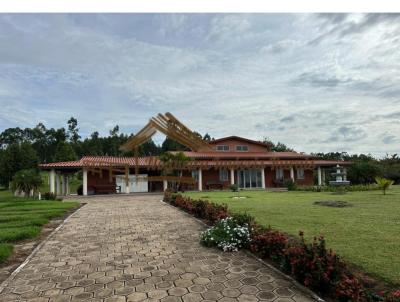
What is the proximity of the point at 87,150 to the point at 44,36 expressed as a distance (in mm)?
48655

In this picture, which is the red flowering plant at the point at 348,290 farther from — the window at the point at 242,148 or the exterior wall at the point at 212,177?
the window at the point at 242,148

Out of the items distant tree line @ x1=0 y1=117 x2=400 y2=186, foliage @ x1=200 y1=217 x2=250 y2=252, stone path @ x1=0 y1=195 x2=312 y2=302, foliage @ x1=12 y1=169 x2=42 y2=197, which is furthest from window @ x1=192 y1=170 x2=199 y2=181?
foliage @ x1=200 y1=217 x2=250 y2=252

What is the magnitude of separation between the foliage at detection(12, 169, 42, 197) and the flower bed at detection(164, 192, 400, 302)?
1878cm

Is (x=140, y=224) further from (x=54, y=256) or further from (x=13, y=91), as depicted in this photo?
(x=13, y=91)

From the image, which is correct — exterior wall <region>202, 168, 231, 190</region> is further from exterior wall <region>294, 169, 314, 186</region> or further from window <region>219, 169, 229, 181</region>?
exterior wall <region>294, 169, 314, 186</region>

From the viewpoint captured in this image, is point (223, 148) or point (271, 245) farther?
point (223, 148)

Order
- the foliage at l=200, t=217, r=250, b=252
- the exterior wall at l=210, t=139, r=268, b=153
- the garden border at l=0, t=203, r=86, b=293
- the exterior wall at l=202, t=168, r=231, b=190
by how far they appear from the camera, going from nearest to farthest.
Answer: the garden border at l=0, t=203, r=86, b=293, the foliage at l=200, t=217, r=250, b=252, the exterior wall at l=202, t=168, r=231, b=190, the exterior wall at l=210, t=139, r=268, b=153

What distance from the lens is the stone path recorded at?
433 centimetres

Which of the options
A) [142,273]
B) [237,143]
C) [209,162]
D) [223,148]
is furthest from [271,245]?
[237,143]

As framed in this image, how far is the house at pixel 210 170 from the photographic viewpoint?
2762 cm

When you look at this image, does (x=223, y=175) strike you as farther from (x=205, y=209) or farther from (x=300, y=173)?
(x=205, y=209)

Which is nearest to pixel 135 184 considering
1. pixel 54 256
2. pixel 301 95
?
pixel 301 95

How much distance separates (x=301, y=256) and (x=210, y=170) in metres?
25.9

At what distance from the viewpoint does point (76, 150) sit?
2255 inches
